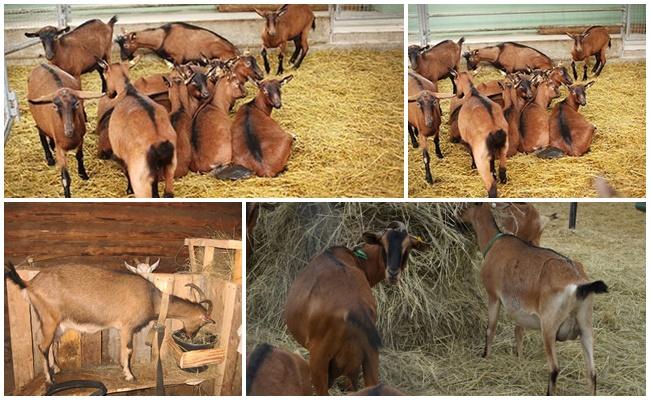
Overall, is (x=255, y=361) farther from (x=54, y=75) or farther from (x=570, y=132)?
(x=570, y=132)

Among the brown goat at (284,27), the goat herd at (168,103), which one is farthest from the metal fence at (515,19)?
the goat herd at (168,103)

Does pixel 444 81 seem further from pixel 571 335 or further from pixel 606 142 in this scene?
pixel 571 335

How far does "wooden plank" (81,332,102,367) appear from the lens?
5.34 meters

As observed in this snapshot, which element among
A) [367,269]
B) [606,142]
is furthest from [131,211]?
[606,142]

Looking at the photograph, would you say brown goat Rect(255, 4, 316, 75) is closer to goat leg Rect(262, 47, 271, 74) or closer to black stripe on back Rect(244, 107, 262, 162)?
goat leg Rect(262, 47, 271, 74)

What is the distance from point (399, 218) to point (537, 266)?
1027 millimetres

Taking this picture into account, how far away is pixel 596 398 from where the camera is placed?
5.20 metres

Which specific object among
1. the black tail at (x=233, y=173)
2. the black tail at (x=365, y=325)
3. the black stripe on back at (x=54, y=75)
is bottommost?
the black tail at (x=365, y=325)

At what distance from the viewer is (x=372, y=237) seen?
5.42 m

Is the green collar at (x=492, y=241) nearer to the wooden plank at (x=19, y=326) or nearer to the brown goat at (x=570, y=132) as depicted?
the brown goat at (x=570, y=132)

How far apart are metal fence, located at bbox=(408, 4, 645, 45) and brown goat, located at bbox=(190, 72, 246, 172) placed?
1.25 metres

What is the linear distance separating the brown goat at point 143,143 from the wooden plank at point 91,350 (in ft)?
3.00

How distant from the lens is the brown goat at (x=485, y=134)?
5414mm

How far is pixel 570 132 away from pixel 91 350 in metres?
3.23
